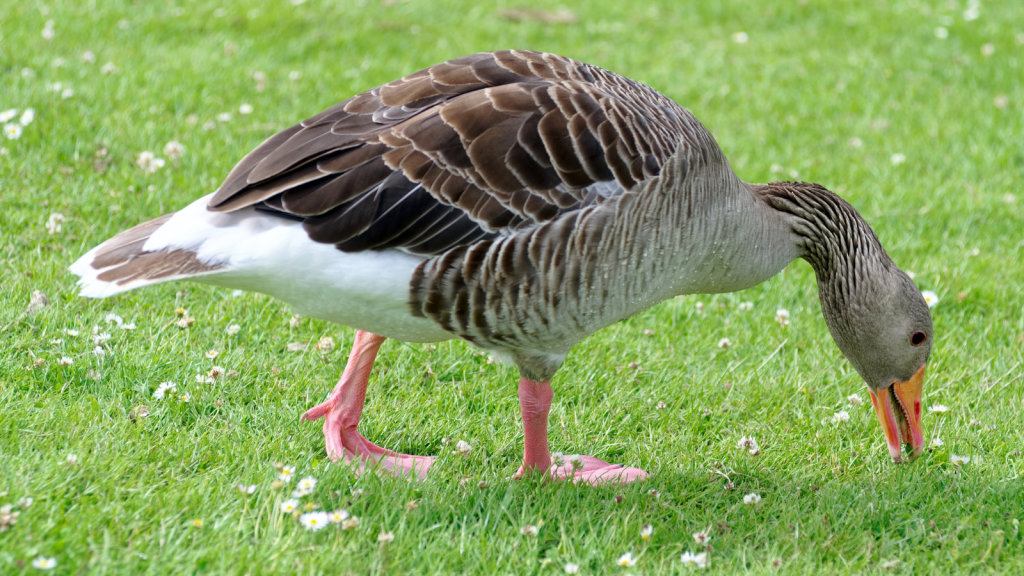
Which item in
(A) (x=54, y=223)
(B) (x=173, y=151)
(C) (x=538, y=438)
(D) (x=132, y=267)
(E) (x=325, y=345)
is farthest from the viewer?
(B) (x=173, y=151)

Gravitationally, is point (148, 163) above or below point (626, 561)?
above

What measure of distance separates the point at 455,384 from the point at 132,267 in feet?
5.36

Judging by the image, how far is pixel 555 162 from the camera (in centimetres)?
335

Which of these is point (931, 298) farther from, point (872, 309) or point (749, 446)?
point (749, 446)

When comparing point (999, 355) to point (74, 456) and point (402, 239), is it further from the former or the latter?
point (74, 456)

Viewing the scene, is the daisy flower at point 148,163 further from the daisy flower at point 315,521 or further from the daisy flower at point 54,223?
the daisy flower at point 315,521

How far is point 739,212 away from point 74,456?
2717 millimetres

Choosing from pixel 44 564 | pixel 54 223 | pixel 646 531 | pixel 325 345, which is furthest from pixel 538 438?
pixel 54 223

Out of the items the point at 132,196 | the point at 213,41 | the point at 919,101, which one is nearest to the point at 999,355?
the point at 919,101

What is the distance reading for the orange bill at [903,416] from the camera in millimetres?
3939

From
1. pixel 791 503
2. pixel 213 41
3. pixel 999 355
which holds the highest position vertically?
pixel 213 41

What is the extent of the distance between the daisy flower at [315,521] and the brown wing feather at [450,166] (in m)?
0.93

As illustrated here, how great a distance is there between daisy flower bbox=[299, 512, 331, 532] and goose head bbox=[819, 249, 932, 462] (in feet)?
7.88

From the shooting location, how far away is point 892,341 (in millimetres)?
3898
